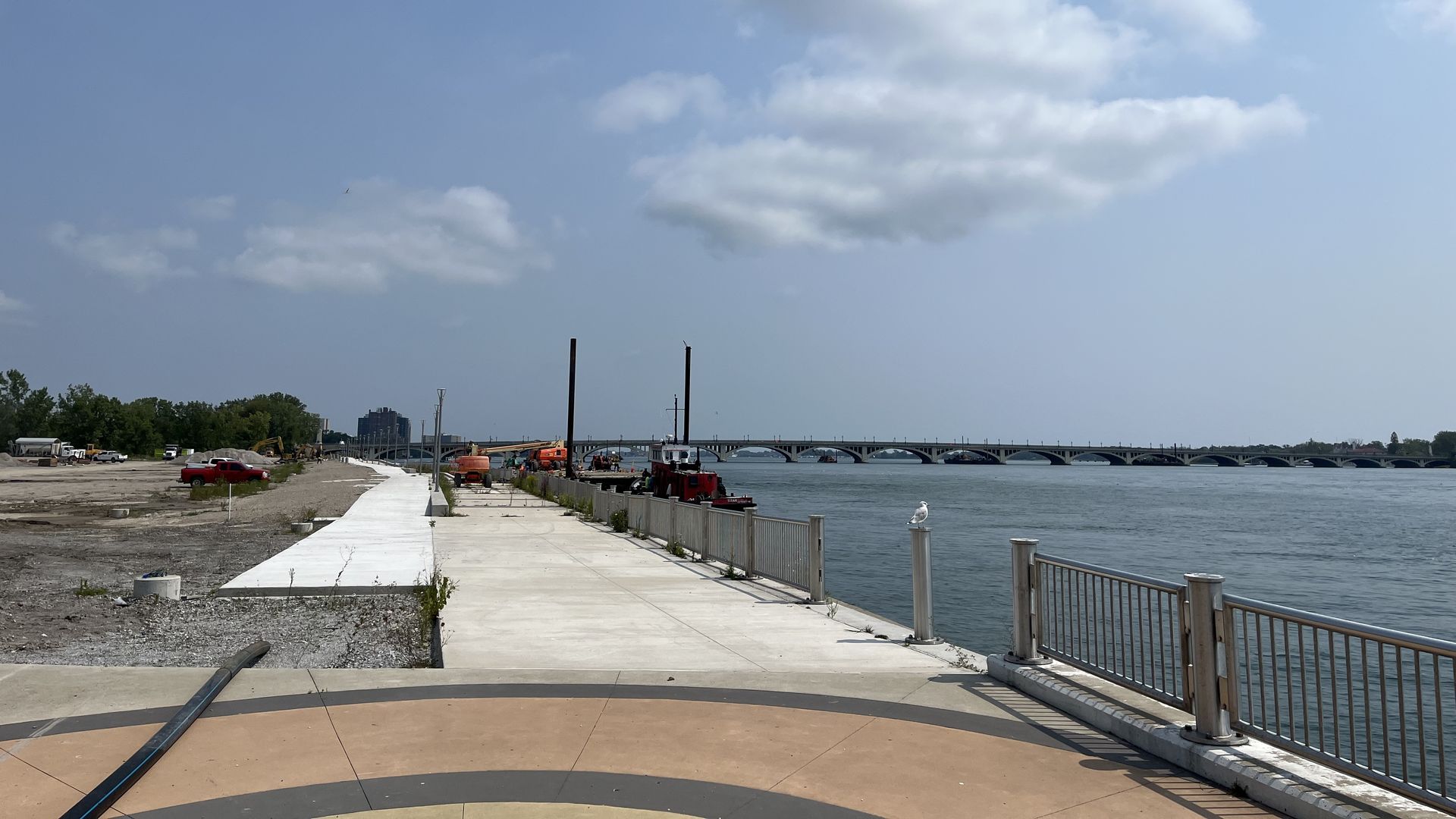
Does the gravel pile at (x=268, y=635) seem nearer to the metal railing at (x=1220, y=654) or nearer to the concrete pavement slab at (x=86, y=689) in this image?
the concrete pavement slab at (x=86, y=689)

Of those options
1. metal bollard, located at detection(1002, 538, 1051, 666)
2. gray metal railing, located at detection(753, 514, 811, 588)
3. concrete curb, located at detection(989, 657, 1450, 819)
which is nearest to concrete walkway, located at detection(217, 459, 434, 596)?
gray metal railing, located at detection(753, 514, 811, 588)

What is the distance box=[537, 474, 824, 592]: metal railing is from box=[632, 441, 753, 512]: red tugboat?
1887 centimetres

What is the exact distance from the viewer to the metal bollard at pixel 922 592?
10.1 m

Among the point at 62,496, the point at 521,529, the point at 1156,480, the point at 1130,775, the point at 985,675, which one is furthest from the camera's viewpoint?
the point at 1156,480

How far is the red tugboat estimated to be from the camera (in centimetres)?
4369

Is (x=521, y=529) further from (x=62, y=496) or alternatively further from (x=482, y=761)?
(x=62, y=496)

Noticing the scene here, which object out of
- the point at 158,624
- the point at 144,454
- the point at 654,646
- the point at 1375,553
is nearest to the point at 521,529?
A: the point at 158,624

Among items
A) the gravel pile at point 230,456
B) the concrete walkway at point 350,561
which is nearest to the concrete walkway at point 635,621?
the concrete walkway at point 350,561

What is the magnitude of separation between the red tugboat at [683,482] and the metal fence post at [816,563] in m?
26.8

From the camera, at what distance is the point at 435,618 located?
1083 cm

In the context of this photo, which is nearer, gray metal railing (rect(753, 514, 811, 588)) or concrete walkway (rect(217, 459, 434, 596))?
concrete walkway (rect(217, 459, 434, 596))

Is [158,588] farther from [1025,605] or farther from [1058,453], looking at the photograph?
[1058,453]

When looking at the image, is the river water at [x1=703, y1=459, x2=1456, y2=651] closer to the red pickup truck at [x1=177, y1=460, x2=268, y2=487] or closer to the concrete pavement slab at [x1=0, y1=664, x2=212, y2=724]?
the concrete pavement slab at [x1=0, y1=664, x2=212, y2=724]

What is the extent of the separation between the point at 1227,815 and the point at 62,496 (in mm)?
47762
